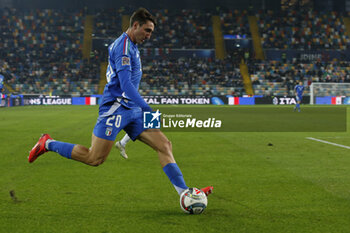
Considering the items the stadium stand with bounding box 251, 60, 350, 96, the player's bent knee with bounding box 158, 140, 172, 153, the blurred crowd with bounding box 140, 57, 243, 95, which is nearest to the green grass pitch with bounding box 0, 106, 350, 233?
the player's bent knee with bounding box 158, 140, 172, 153

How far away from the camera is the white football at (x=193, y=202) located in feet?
14.6

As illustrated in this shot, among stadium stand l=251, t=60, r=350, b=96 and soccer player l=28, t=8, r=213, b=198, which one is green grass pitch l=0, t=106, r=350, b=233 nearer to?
soccer player l=28, t=8, r=213, b=198

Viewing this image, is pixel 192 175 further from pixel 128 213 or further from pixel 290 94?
pixel 290 94

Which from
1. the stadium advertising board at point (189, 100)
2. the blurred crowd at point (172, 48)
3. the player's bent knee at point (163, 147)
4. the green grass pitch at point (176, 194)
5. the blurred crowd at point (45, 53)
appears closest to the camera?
the green grass pitch at point (176, 194)

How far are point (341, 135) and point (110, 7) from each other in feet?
155

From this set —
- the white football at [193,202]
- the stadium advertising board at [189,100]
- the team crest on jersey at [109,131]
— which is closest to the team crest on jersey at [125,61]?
the team crest on jersey at [109,131]

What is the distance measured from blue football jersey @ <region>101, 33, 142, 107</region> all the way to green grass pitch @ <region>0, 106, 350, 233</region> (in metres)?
1.22

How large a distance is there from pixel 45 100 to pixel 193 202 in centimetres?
4212

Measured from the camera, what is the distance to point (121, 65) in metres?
4.42

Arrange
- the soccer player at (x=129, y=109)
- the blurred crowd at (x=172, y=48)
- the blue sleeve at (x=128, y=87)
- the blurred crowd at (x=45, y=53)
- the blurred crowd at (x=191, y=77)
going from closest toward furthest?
the blue sleeve at (x=128, y=87)
the soccer player at (x=129, y=109)
the blurred crowd at (x=45, y=53)
the blurred crowd at (x=191, y=77)
the blurred crowd at (x=172, y=48)

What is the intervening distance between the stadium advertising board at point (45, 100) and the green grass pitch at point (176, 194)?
1386 inches

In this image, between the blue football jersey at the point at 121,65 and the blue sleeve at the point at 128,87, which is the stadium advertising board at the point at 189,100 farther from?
the blue sleeve at the point at 128,87

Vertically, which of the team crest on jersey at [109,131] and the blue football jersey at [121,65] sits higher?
the blue football jersey at [121,65]

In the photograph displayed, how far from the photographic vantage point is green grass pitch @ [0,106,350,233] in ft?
13.6
